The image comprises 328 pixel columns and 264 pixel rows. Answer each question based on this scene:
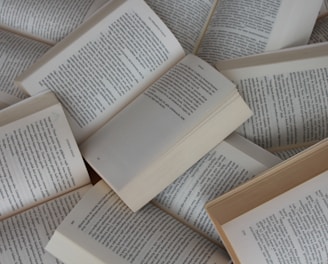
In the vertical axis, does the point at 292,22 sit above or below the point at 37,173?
above

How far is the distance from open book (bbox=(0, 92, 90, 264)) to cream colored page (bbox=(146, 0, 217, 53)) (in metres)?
0.25

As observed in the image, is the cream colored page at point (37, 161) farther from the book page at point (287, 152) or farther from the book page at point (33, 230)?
the book page at point (287, 152)

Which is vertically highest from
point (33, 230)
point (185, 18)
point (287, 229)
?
point (185, 18)

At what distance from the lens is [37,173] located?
0.79 metres

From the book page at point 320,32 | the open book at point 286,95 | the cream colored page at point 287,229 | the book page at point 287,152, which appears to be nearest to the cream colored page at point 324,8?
the book page at point 320,32

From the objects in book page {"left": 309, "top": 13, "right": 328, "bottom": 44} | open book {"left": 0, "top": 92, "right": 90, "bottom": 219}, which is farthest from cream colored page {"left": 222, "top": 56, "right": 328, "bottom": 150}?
open book {"left": 0, "top": 92, "right": 90, "bottom": 219}

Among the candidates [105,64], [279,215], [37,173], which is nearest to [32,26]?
[105,64]

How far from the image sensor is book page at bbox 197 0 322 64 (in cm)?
89

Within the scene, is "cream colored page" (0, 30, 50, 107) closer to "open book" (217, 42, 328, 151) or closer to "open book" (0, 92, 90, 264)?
"open book" (0, 92, 90, 264)

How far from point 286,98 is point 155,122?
211 millimetres

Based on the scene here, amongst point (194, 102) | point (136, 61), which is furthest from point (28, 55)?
point (194, 102)

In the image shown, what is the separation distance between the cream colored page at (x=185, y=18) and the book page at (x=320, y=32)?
187mm

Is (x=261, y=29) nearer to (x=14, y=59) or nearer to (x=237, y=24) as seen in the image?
(x=237, y=24)

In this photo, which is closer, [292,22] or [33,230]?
[33,230]
